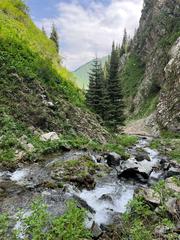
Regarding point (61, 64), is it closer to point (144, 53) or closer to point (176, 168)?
point (176, 168)

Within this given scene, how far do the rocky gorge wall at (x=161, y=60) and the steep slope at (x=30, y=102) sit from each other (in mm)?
20185

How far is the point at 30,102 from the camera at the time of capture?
26.0 metres

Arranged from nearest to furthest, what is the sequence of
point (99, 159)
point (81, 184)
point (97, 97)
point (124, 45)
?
point (81, 184)
point (99, 159)
point (97, 97)
point (124, 45)

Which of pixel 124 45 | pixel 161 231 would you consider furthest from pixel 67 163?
pixel 124 45

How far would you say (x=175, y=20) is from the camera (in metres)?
88.6

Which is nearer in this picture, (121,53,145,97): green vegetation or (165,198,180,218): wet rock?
(165,198,180,218): wet rock

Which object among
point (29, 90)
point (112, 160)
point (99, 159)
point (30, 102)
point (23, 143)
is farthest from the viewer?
point (29, 90)

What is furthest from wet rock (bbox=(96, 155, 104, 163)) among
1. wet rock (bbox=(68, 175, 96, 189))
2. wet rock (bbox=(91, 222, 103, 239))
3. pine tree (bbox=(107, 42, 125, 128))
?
pine tree (bbox=(107, 42, 125, 128))

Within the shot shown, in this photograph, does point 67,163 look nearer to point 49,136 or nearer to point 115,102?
point 49,136

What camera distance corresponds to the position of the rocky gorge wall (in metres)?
52.4

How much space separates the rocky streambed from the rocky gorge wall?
27829mm

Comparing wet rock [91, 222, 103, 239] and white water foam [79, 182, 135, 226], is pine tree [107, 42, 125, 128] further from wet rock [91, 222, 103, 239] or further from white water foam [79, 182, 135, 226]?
wet rock [91, 222, 103, 239]

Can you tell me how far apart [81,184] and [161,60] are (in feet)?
233

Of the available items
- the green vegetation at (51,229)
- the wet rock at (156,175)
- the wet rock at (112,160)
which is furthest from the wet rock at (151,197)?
the wet rock at (112,160)
